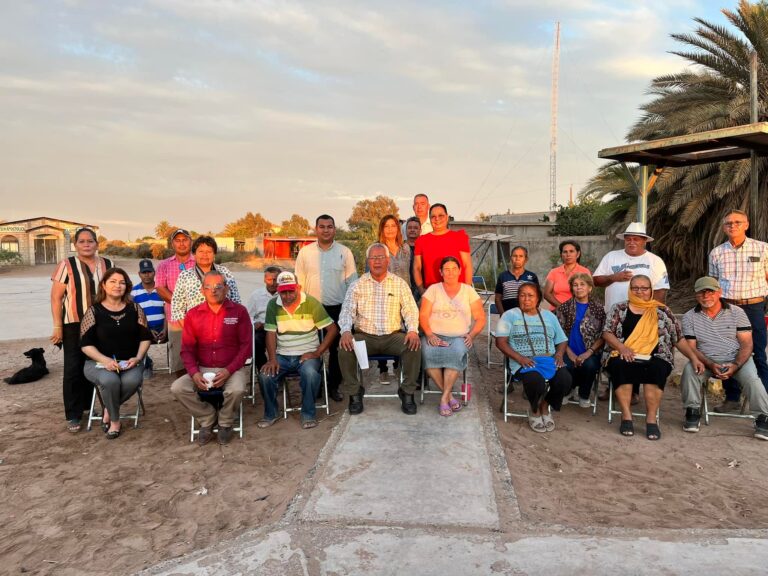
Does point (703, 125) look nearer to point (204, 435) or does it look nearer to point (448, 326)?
point (448, 326)

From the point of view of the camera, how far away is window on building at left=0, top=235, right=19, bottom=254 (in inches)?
1613

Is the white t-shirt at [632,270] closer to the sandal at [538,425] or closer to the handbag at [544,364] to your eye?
the handbag at [544,364]

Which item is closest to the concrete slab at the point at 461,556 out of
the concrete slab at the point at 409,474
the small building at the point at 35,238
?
the concrete slab at the point at 409,474

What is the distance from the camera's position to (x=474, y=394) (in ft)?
19.4

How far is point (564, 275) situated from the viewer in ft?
20.1

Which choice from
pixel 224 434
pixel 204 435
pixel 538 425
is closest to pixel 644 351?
pixel 538 425

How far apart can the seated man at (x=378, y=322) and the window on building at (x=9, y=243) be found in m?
44.9

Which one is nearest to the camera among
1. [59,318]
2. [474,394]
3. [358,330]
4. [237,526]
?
[237,526]

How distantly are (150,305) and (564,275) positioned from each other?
16.8ft

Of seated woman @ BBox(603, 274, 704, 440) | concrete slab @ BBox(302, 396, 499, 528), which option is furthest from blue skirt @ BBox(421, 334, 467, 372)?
seated woman @ BBox(603, 274, 704, 440)

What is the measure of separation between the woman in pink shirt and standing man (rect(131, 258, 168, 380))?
476 cm

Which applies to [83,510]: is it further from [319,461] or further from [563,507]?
[563,507]

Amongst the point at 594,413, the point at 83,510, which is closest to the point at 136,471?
the point at 83,510

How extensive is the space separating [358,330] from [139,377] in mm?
2104
